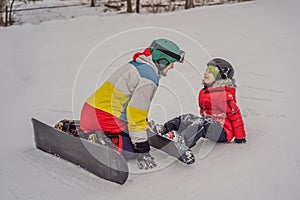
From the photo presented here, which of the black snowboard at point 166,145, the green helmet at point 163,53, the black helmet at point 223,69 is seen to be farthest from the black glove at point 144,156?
the black helmet at point 223,69

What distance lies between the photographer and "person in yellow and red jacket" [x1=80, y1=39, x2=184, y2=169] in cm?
214

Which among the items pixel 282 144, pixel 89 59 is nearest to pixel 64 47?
pixel 89 59

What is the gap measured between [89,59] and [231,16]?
2824 millimetres

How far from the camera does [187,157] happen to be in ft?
7.43

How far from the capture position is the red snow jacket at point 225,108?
2.50 m

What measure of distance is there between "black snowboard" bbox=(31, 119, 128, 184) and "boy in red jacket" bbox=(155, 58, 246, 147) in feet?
1.93

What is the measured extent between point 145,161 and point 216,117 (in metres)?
0.61

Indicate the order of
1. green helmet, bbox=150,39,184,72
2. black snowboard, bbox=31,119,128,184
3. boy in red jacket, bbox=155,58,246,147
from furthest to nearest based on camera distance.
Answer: boy in red jacket, bbox=155,58,246,147
green helmet, bbox=150,39,184,72
black snowboard, bbox=31,119,128,184

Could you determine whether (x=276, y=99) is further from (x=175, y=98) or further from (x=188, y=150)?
(x=188, y=150)

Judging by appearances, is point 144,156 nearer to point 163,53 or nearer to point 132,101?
point 132,101

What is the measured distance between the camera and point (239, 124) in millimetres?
2484

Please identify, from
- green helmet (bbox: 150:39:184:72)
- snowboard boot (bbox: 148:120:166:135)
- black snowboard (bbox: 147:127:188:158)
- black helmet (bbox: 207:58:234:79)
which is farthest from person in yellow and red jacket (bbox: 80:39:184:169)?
black helmet (bbox: 207:58:234:79)

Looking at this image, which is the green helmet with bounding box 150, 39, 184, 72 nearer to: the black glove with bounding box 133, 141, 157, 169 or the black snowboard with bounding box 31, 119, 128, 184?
the black glove with bounding box 133, 141, 157, 169

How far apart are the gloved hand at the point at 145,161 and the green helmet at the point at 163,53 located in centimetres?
53
